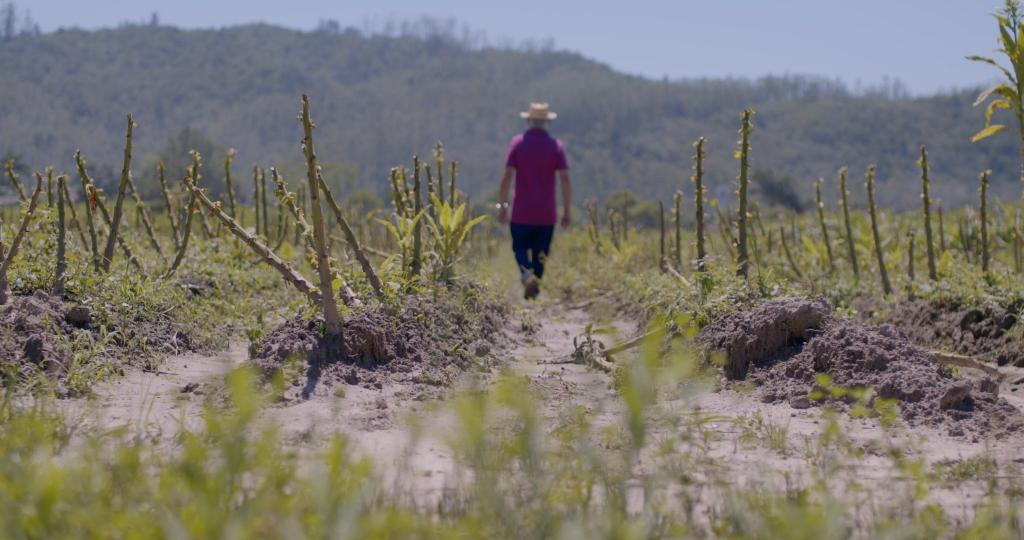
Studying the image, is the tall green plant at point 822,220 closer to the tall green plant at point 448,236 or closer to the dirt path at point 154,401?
the tall green plant at point 448,236

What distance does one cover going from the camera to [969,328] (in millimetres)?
6301

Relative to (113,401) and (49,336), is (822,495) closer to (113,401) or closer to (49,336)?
(113,401)

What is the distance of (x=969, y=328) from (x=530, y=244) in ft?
15.7

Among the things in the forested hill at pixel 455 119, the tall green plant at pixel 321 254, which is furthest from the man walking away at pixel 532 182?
the forested hill at pixel 455 119

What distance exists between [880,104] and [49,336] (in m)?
154

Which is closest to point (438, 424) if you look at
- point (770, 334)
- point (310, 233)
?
point (310, 233)

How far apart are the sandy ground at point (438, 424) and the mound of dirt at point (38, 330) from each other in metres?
0.28

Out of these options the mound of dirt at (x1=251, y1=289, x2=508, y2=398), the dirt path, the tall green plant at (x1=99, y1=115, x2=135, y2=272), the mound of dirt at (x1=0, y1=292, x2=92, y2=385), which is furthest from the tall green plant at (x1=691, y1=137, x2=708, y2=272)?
the mound of dirt at (x1=0, y1=292, x2=92, y2=385)

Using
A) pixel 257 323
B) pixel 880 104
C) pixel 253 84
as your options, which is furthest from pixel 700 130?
pixel 257 323

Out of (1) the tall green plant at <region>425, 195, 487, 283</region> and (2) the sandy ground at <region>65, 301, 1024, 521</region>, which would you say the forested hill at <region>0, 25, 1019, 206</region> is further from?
(2) the sandy ground at <region>65, 301, 1024, 521</region>

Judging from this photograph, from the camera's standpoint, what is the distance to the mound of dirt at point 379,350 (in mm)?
4570

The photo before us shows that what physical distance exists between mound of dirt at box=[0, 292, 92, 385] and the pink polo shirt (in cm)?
543

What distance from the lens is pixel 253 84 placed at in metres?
175

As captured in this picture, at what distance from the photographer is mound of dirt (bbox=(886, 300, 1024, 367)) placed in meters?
5.82
